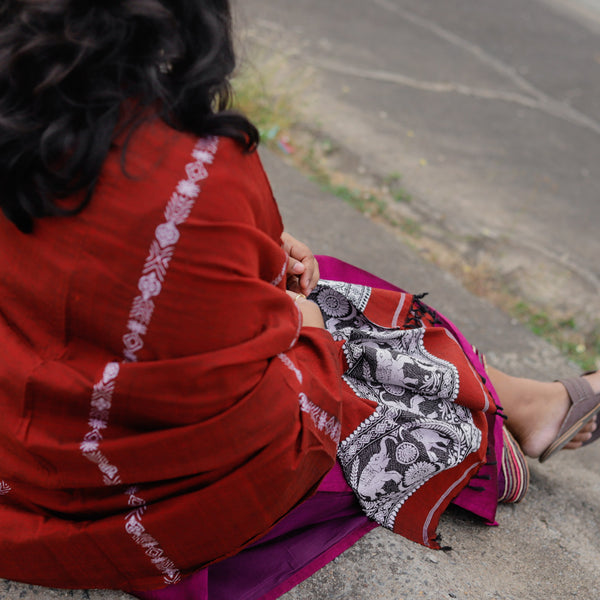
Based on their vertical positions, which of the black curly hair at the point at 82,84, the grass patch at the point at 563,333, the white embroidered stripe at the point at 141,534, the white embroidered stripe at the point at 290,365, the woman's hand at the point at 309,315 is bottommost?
the grass patch at the point at 563,333

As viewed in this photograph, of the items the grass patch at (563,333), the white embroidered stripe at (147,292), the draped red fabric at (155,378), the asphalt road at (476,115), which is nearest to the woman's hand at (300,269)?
the draped red fabric at (155,378)

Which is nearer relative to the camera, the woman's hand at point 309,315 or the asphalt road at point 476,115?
the woman's hand at point 309,315

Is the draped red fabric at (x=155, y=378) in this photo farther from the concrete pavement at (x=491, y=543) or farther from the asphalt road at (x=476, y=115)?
the asphalt road at (x=476, y=115)

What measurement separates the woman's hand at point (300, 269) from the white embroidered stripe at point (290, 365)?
0.37 meters

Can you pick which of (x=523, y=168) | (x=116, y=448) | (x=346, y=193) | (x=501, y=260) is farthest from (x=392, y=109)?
(x=116, y=448)

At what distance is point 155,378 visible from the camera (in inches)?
42.5

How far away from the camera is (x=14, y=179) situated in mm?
1024

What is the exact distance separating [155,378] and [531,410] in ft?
4.19

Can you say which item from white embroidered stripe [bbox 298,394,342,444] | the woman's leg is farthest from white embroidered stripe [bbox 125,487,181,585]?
the woman's leg

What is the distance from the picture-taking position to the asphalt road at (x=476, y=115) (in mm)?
3527

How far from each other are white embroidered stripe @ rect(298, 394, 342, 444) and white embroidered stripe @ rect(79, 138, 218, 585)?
1.06 feet

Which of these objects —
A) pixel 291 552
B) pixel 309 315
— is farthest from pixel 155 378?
pixel 291 552

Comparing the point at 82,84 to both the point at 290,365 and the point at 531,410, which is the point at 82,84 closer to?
the point at 290,365

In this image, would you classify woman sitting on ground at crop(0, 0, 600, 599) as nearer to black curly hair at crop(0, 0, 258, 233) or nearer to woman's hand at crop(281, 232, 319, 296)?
black curly hair at crop(0, 0, 258, 233)
